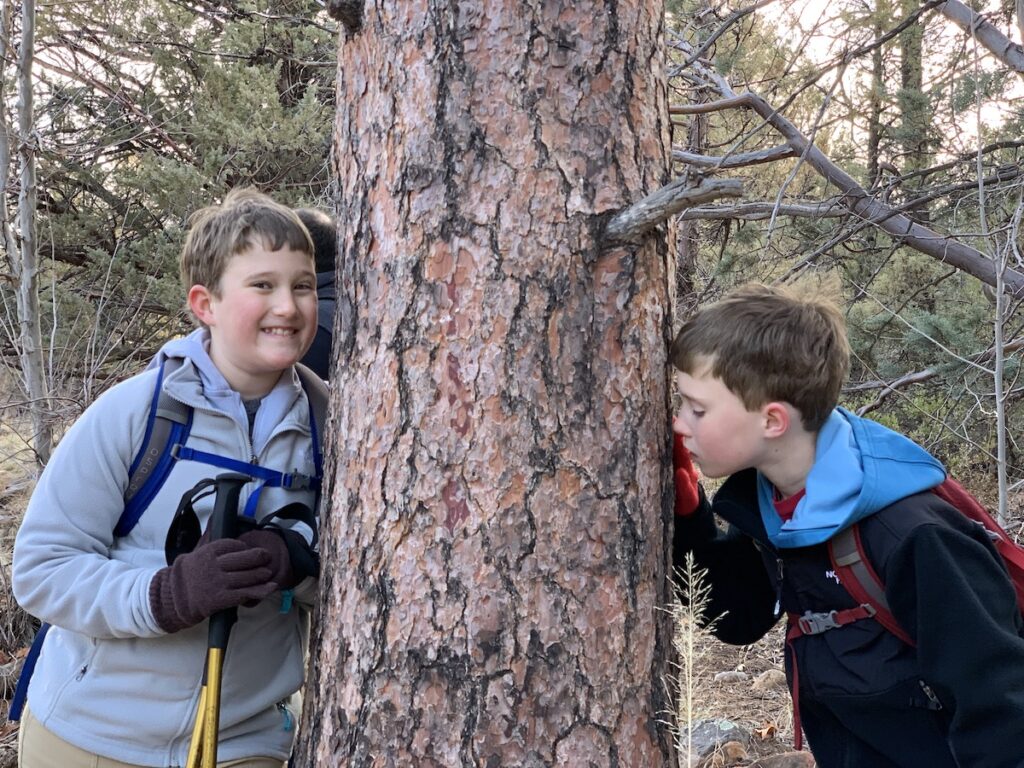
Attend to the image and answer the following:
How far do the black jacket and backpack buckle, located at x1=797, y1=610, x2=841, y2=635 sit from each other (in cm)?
2

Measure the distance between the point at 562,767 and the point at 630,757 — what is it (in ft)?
0.52

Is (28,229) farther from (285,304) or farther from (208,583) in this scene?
(208,583)

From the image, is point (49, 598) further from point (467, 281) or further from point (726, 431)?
point (726, 431)

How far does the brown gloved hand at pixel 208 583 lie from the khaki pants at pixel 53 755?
0.40 m

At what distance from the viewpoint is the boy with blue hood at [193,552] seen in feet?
6.33

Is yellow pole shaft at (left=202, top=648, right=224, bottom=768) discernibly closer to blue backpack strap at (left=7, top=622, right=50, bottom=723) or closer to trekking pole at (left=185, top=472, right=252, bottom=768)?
trekking pole at (left=185, top=472, right=252, bottom=768)

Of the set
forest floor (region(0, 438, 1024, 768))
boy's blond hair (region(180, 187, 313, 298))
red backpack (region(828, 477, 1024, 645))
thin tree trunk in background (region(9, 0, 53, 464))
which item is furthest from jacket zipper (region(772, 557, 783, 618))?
thin tree trunk in background (region(9, 0, 53, 464))

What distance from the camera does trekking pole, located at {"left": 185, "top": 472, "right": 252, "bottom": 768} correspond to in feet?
6.28

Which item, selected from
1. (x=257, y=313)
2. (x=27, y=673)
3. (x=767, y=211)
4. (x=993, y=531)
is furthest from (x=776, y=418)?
(x=767, y=211)

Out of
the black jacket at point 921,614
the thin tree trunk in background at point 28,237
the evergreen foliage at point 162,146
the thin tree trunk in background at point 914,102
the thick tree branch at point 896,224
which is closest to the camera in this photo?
the black jacket at point 921,614

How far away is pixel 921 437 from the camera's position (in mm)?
6707

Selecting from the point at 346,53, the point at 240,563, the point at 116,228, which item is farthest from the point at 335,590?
the point at 116,228

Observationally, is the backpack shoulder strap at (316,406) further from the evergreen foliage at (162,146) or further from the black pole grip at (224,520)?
the evergreen foliage at (162,146)

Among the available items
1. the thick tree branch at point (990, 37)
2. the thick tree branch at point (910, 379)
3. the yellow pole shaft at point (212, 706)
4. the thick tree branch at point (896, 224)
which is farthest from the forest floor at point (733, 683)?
the thick tree branch at point (990, 37)
